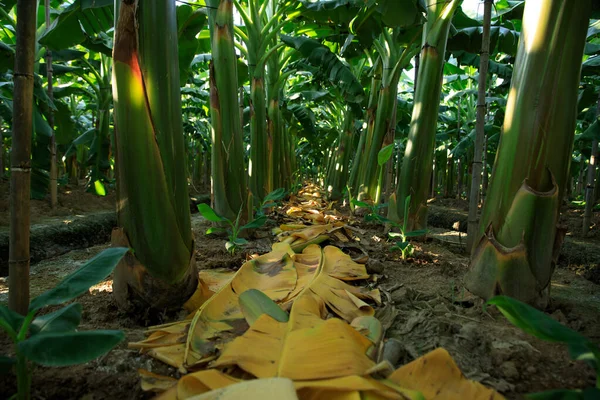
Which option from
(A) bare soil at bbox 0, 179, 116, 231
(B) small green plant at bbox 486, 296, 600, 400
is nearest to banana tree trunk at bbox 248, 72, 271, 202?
(A) bare soil at bbox 0, 179, 116, 231

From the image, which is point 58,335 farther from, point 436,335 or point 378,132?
point 378,132

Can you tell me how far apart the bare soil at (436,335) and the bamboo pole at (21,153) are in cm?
21

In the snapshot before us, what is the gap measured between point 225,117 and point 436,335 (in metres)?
1.97

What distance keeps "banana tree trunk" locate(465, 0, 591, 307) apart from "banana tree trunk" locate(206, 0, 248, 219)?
1695 mm

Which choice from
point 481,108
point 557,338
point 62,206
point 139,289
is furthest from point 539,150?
point 62,206

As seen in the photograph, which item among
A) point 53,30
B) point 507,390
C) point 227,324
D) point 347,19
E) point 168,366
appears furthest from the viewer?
point 347,19

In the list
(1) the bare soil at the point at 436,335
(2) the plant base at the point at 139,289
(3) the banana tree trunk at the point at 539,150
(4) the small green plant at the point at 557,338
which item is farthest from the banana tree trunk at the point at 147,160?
(3) the banana tree trunk at the point at 539,150

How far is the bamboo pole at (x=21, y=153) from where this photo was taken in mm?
768

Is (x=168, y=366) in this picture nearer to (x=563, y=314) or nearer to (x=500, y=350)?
(x=500, y=350)

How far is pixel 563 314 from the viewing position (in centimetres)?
122

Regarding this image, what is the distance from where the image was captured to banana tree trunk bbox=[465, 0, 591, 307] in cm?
119

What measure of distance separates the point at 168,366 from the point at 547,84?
1.38m

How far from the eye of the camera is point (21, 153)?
791 millimetres

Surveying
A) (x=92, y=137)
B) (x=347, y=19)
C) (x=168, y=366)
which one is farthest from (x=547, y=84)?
(x=92, y=137)
